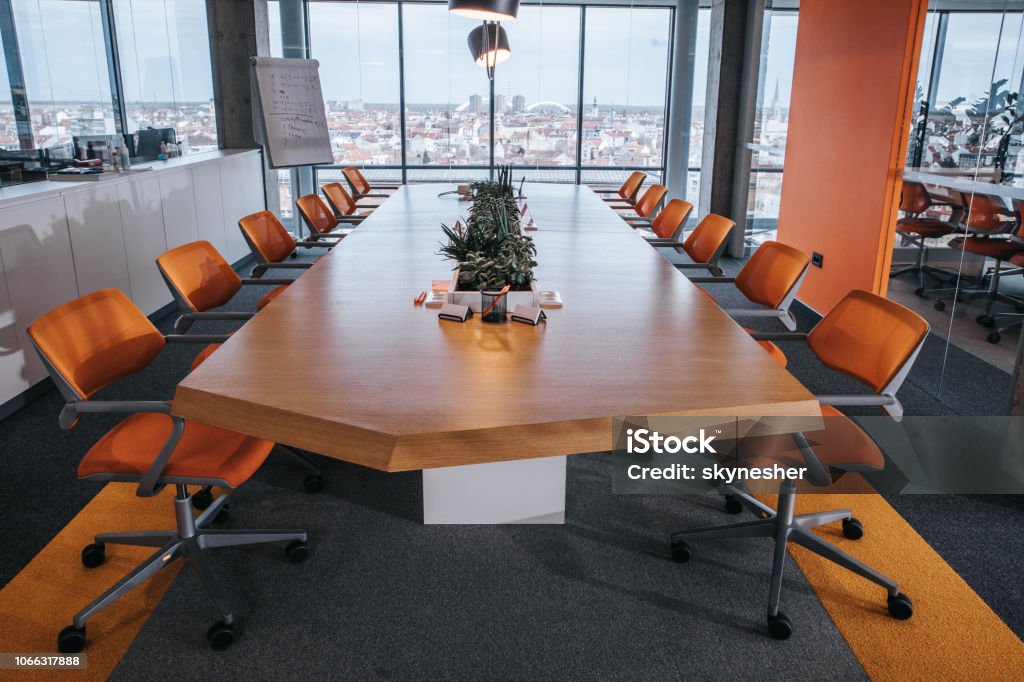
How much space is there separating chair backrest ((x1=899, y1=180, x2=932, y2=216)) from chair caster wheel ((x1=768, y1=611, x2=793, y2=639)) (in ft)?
9.83

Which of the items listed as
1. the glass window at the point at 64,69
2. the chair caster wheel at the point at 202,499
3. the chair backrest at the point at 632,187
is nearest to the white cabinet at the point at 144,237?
the glass window at the point at 64,69

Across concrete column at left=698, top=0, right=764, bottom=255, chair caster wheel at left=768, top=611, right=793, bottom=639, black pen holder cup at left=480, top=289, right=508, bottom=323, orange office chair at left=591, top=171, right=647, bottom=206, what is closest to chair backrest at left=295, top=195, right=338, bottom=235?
orange office chair at left=591, top=171, right=647, bottom=206

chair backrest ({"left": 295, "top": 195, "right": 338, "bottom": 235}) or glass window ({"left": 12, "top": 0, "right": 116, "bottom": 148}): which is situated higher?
glass window ({"left": 12, "top": 0, "right": 116, "bottom": 148})

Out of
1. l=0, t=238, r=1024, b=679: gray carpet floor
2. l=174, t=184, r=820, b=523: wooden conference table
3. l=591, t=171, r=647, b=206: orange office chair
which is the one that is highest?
l=591, t=171, r=647, b=206: orange office chair

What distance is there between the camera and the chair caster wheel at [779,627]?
230cm

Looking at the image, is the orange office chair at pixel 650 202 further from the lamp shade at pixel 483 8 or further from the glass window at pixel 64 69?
the glass window at pixel 64 69

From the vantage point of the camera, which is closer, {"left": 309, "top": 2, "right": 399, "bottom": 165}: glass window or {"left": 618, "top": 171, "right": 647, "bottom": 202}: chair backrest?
{"left": 618, "top": 171, "right": 647, "bottom": 202}: chair backrest

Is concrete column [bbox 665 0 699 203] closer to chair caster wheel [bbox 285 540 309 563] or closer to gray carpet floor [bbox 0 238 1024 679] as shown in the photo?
gray carpet floor [bbox 0 238 1024 679]

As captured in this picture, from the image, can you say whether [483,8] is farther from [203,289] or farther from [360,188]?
[360,188]

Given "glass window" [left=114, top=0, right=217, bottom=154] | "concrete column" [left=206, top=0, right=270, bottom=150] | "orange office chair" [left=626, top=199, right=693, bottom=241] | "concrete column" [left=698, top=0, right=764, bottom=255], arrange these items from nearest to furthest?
"orange office chair" [left=626, top=199, right=693, bottom=241], "glass window" [left=114, top=0, right=217, bottom=154], "concrete column" [left=698, top=0, right=764, bottom=255], "concrete column" [left=206, top=0, right=270, bottom=150]

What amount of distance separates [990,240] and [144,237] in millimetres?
5409

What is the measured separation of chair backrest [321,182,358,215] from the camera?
19.9 feet

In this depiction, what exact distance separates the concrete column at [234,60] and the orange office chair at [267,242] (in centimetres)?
407

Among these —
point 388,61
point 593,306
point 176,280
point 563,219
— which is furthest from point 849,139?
point 388,61
